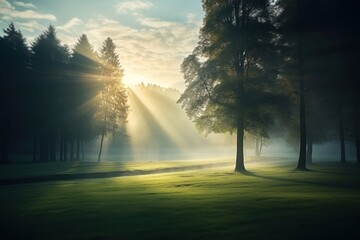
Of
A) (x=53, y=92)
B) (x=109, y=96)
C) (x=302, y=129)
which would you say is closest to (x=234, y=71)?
(x=302, y=129)

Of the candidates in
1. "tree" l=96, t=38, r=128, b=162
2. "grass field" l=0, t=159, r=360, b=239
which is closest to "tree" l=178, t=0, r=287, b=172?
"grass field" l=0, t=159, r=360, b=239

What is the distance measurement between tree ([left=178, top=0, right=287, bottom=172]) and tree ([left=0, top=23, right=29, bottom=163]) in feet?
93.0

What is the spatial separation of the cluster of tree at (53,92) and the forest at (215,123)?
17 cm

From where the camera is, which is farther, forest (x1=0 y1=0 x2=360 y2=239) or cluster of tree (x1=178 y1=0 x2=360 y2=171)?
cluster of tree (x1=178 y1=0 x2=360 y2=171)

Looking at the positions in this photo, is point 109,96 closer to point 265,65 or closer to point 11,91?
point 11,91

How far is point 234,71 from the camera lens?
90.1ft

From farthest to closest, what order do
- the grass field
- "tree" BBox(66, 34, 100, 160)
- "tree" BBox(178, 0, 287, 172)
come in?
"tree" BBox(66, 34, 100, 160), "tree" BBox(178, 0, 287, 172), the grass field

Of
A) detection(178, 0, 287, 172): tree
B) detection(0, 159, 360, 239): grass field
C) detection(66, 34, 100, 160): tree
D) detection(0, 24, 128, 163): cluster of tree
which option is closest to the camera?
detection(0, 159, 360, 239): grass field

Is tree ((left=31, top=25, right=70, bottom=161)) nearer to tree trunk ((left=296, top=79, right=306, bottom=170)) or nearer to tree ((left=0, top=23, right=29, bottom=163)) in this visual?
tree ((left=0, top=23, right=29, bottom=163))

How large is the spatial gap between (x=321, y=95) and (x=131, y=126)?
332 ft

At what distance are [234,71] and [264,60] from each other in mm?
2862

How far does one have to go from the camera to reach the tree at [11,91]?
41.7 meters

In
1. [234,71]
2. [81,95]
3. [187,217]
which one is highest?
[81,95]

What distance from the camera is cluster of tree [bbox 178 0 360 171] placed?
2578 centimetres
